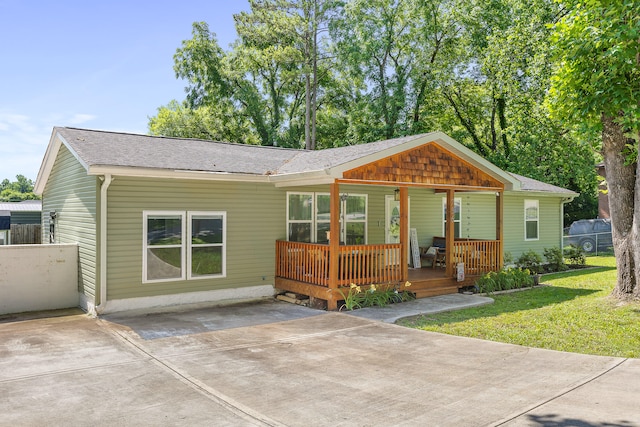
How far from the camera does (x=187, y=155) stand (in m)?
10.6

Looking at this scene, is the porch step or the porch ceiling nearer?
the porch ceiling

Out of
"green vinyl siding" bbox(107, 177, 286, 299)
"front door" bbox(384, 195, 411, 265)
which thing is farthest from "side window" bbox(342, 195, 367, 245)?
"green vinyl siding" bbox(107, 177, 286, 299)

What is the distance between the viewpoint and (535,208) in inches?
672

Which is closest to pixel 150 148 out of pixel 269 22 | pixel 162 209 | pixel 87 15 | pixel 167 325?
pixel 162 209

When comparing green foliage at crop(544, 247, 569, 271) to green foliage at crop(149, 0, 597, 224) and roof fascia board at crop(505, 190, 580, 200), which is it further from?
green foliage at crop(149, 0, 597, 224)

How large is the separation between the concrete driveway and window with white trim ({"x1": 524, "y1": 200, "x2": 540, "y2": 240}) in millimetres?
10962

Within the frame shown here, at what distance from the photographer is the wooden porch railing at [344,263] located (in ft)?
31.6

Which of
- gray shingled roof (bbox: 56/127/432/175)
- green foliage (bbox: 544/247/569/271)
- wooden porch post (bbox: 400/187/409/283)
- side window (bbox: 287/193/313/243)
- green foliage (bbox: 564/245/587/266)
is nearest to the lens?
gray shingled roof (bbox: 56/127/432/175)

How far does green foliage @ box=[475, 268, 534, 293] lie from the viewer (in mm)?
11539

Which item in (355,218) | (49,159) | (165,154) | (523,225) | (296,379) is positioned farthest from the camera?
(523,225)

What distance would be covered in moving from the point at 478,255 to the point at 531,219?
243 inches

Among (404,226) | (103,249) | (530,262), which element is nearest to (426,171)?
(404,226)

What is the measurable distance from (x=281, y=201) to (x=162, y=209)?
2880 mm

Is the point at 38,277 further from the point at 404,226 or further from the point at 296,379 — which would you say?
the point at 404,226
